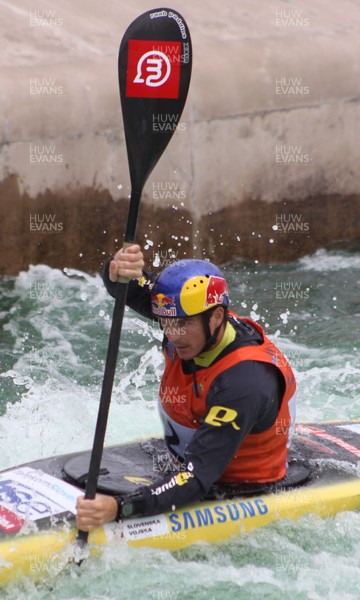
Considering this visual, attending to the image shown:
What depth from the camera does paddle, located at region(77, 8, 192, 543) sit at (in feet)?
12.5

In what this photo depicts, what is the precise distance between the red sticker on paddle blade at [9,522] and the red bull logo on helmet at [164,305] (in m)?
0.99

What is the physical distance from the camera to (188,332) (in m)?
4.04

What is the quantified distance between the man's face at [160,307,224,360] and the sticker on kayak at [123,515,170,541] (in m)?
0.68

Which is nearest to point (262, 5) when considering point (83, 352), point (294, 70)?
point (294, 70)

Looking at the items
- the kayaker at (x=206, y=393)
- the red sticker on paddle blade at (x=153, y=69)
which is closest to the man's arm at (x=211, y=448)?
the kayaker at (x=206, y=393)

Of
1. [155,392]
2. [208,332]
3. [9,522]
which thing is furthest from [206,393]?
[155,392]

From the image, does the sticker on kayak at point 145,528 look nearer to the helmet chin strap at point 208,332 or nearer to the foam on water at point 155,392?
the foam on water at point 155,392

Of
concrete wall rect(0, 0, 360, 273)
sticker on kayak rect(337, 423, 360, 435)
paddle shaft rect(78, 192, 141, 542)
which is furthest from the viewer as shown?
concrete wall rect(0, 0, 360, 273)

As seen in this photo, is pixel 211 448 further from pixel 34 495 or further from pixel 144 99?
pixel 144 99

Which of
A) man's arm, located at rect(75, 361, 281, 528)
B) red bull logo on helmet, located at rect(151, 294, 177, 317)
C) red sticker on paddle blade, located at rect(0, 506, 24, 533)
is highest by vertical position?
red bull logo on helmet, located at rect(151, 294, 177, 317)

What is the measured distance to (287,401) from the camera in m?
4.21

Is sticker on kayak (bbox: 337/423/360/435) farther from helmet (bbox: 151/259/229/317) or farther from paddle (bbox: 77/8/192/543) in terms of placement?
paddle (bbox: 77/8/192/543)

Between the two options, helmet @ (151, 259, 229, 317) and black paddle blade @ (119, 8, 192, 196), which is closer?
black paddle blade @ (119, 8, 192, 196)

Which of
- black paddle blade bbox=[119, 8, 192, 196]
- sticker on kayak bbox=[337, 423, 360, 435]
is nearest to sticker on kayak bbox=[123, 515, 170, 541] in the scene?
black paddle blade bbox=[119, 8, 192, 196]
